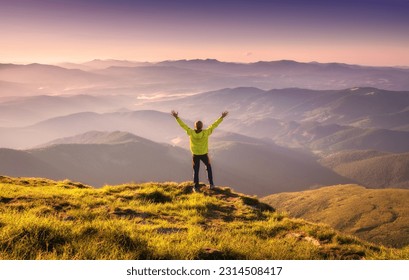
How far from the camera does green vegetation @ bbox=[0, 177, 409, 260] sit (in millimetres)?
5777

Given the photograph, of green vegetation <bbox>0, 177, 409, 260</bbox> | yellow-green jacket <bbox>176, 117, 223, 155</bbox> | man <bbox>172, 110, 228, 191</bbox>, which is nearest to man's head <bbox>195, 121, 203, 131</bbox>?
man <bbox>172, 110, 228, 191</bbox>

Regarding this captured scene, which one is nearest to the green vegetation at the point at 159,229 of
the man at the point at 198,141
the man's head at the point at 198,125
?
the man at the point at 198,141

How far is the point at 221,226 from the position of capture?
33.2 feet

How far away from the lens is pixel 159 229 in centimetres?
864

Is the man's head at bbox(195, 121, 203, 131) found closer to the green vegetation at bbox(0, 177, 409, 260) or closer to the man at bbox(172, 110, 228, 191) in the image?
the man at bbox(172, 110, 228, 191)

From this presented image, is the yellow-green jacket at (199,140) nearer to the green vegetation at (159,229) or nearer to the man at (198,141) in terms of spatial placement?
the man at (198,141)

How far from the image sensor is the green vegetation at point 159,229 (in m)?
5.78

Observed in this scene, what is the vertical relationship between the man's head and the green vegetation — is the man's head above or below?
above

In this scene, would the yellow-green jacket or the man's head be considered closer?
the man's head

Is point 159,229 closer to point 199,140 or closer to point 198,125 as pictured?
point 198,125

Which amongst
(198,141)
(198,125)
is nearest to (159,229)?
(198,125)

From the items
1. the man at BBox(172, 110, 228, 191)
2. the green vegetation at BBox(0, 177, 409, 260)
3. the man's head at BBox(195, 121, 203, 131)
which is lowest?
the green vegetation at BBox(0, 177, 409, 260)

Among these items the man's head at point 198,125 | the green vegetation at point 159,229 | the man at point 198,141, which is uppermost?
the man's head at point 198,125
